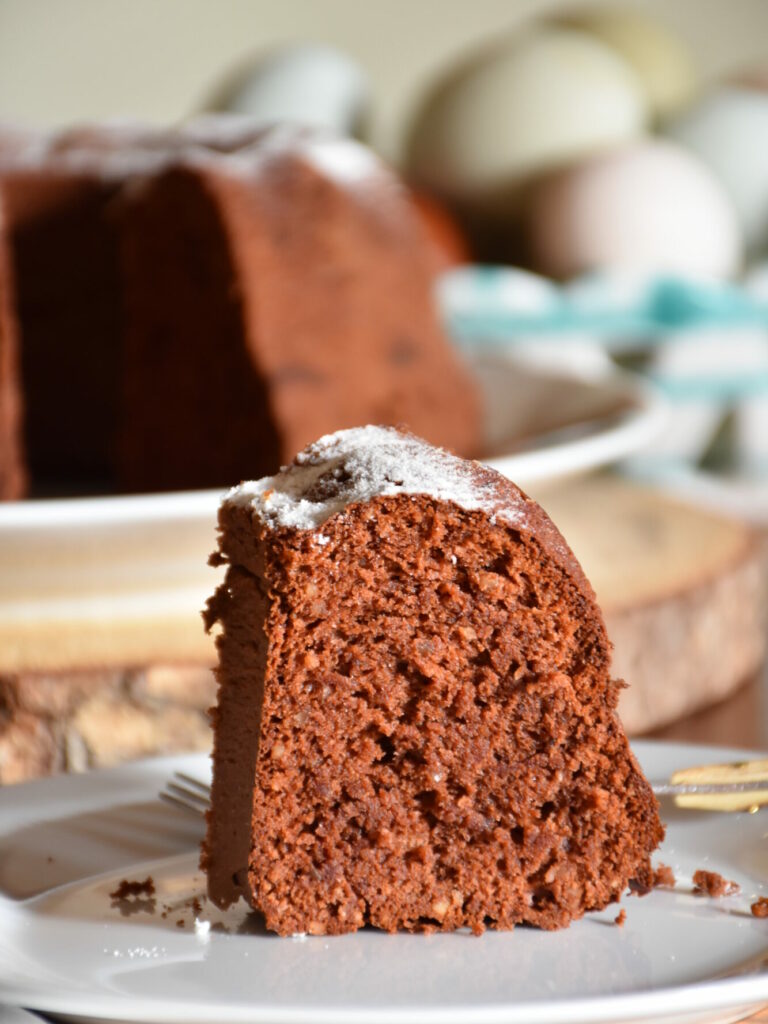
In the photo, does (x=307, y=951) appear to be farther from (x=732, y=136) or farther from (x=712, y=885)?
(x=732, y=136)

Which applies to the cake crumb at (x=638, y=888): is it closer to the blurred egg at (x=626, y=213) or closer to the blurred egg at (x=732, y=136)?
the blurred egg at (x=626, y=213)

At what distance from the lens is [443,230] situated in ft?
10.6

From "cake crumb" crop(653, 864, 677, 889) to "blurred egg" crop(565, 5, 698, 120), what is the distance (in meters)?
2.99

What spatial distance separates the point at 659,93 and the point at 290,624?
3.10 m

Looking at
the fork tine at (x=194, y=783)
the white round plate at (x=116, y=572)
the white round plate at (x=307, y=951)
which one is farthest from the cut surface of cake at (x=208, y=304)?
the white round plate at (x=307, y=951)

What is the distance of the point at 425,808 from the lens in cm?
96

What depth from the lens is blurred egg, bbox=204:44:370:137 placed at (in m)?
3.52

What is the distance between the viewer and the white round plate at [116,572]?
1408 millimetres

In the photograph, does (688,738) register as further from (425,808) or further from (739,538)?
(425,808)

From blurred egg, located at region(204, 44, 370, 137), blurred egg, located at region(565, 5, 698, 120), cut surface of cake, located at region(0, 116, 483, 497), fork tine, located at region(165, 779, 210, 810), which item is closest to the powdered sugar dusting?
fork tine, located at region(165, 779, 210, 810)

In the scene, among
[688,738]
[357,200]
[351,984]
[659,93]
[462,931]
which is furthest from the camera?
[659,93]

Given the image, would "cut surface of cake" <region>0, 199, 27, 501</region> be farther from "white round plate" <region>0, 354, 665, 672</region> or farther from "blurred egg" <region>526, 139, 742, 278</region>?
"blurred egg" <region>526, 139, 742, 278</region>

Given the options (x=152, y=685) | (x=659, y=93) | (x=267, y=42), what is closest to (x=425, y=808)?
(x=152, y=685)

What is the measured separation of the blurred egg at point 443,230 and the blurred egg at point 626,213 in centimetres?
15
